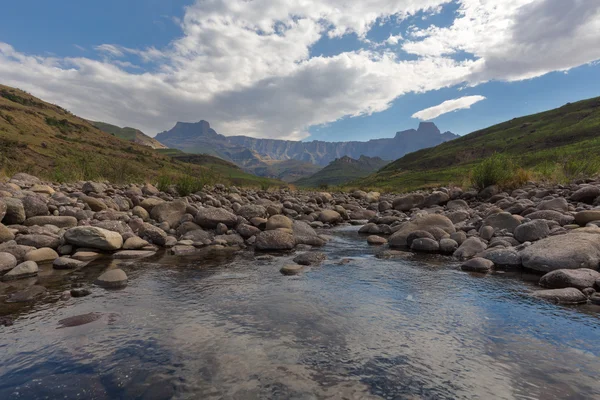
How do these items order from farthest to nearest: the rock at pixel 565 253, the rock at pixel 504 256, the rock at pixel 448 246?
the rock at pixel 448 246 < the rock at pixel 504 256 < the rock at pixel 565 253

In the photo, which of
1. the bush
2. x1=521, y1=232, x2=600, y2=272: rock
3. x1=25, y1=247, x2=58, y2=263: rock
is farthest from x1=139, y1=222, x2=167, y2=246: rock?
the bush

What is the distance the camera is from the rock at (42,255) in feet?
33.4

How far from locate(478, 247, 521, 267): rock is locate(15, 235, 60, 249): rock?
15405 mm

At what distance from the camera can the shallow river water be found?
449cm

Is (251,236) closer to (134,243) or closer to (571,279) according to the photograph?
(134,243)

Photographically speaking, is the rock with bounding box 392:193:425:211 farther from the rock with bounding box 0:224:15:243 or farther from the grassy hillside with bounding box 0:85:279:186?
the rock with bounding box 0:224:15:243

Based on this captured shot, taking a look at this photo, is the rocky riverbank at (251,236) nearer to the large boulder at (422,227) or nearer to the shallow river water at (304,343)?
the large boulder at (422,227)

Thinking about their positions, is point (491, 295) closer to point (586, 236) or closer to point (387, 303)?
point (387, 303)

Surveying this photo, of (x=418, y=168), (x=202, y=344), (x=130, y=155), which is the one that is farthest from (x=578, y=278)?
(x=130, y=155)

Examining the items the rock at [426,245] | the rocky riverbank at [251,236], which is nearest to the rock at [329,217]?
the rocky riverbank at [251,236]

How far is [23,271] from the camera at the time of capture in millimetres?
9070

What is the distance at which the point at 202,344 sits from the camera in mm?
5625

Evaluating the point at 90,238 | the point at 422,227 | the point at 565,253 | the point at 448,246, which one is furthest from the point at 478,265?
the point at 90,238

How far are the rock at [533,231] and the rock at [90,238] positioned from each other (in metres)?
15.8
